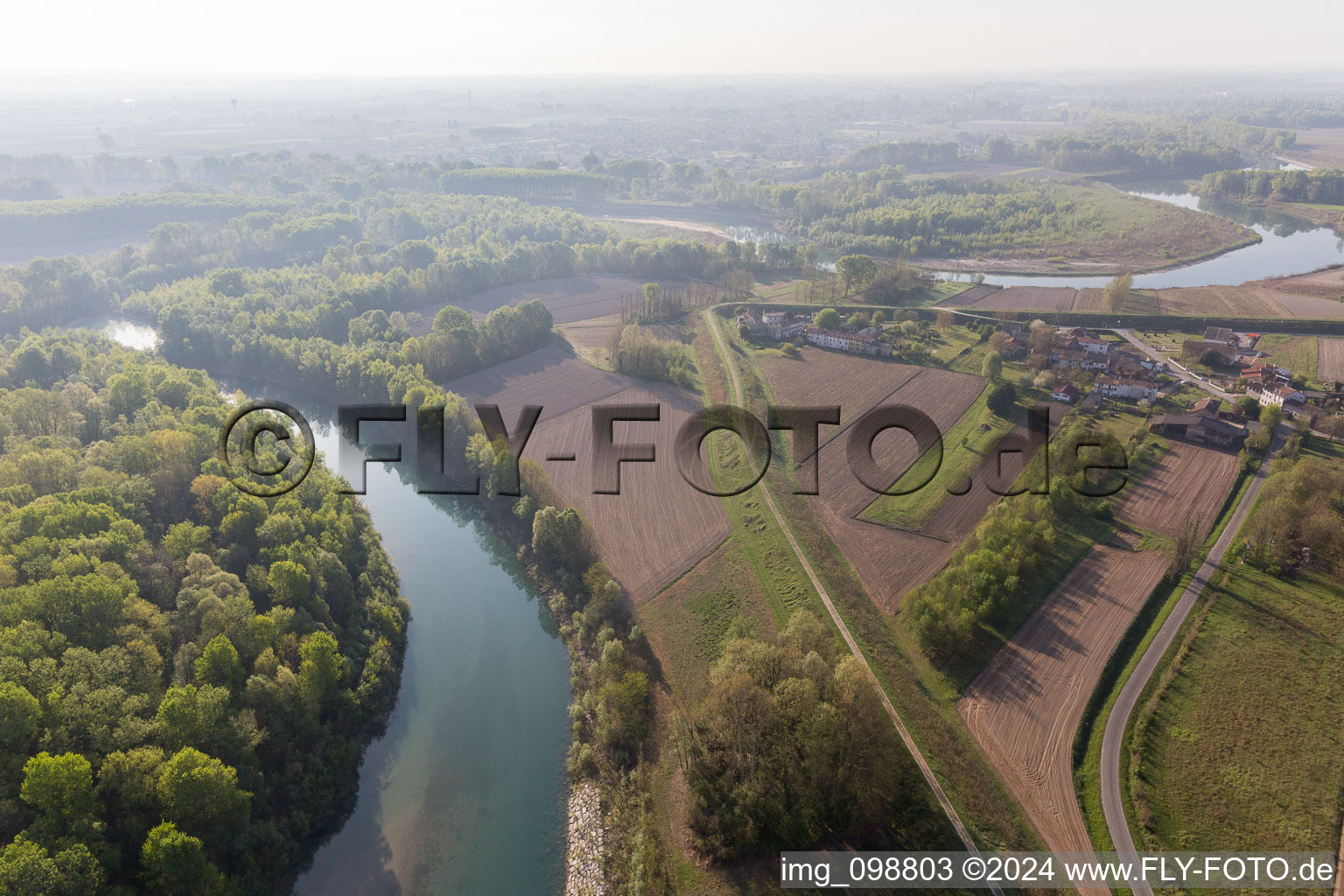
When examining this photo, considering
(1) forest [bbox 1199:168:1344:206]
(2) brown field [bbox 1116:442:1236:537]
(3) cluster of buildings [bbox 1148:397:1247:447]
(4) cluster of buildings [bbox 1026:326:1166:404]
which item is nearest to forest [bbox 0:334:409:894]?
(2) brown field [bbox 1116:442:1236:537]

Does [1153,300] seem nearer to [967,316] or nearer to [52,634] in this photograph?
[967,316]

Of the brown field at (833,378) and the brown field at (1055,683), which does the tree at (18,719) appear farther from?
the brown field at (833,378)

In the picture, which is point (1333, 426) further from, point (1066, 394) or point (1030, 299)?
point (1030, 299)

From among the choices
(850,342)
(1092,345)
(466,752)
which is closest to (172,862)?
(466,752)

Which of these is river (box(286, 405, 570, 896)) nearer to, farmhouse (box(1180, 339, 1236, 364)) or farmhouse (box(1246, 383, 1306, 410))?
farmhouse (box(1246, 383, 1306, 410))

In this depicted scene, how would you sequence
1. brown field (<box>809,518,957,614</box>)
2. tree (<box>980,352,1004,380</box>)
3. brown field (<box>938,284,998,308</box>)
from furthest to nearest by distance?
brown field (<box>938,284,998,308</box>) → tree (<box>980,352,1004,380</box>) → brown field (<box>809,518,957,614</box>)

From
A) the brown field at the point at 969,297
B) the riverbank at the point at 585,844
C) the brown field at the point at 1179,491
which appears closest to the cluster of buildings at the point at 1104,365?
the brown field at the point at 1179,491

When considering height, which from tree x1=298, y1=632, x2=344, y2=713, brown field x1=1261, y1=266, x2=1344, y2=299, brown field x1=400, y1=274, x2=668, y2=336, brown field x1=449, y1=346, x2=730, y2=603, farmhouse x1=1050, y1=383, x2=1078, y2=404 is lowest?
tree x1=298, y1=632, x2=344, y2=713

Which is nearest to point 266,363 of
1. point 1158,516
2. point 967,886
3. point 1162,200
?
point 967,886
